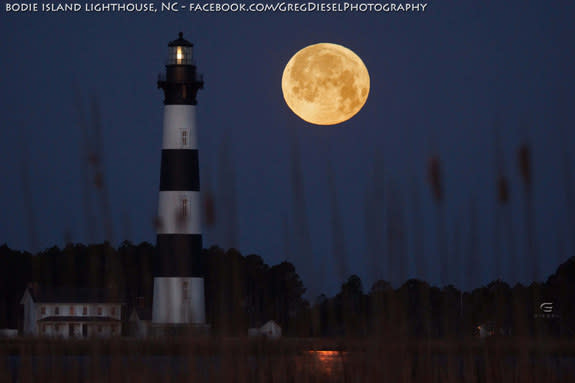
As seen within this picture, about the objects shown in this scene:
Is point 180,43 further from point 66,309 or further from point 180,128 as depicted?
point 66,309

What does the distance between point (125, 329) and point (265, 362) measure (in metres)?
49.9

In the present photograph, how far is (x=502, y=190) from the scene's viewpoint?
8031mm

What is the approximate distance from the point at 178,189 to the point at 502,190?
29290 millimetres

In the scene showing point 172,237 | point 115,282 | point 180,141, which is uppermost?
point 180,141

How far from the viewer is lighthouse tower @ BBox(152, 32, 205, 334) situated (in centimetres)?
3666

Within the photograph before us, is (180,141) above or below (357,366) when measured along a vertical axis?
above

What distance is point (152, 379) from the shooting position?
1150 cm

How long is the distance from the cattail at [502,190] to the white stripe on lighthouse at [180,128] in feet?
98.1

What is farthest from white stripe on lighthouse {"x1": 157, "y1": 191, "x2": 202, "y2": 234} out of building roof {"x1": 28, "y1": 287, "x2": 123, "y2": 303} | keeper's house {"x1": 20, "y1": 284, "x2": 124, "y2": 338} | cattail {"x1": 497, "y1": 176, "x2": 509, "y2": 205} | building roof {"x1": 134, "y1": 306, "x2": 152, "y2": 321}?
cattail {"x1": 497, "y1": 176, "x2": 509, "y2": 205}

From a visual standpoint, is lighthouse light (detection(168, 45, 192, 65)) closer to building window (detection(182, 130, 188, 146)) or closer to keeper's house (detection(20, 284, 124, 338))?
building window (detection(182, 130, 188, 146))

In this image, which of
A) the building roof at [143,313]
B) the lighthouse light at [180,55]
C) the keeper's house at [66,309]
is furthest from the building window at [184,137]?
the keeper's house at [66,309]

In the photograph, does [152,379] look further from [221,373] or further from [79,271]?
[79,271]

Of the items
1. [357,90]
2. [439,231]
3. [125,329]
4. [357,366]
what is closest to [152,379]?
[357,366]

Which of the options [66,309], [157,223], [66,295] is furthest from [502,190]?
[66,295]
